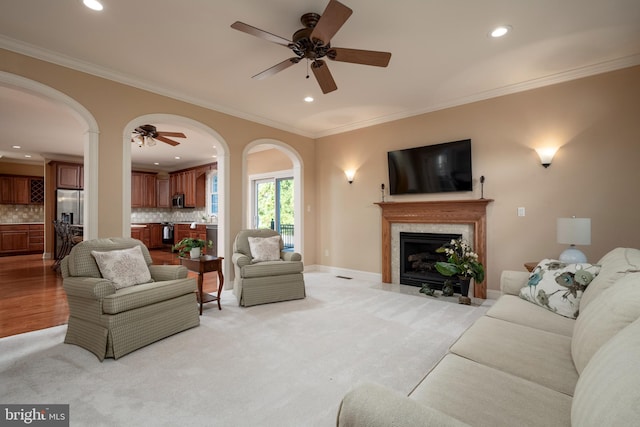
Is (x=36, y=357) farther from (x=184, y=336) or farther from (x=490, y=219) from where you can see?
(x=490, y=219)

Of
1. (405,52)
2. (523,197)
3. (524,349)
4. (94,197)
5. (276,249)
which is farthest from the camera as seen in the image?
(276,249)

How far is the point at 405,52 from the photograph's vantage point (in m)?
3.09

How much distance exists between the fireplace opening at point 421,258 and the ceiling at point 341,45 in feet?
6.61

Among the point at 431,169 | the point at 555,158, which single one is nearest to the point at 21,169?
the point at 431,169

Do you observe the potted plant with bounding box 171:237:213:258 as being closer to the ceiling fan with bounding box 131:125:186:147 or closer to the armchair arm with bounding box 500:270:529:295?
the ceiling fan with bounding box 131:125:186:147

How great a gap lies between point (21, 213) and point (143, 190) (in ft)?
10.8

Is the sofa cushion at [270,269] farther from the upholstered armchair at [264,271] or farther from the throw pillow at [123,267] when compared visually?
the throw pillow at [123,267]

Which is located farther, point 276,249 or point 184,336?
point 276,249

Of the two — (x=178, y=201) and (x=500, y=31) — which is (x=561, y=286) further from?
(x=178, y=201)

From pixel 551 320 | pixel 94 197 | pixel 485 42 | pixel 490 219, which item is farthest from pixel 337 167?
pixel 551 320

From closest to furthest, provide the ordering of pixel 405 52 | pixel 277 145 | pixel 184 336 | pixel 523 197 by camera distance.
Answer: pixel 184 336 → pixel 405 52 → pixel 523 197 → pixel 277 145

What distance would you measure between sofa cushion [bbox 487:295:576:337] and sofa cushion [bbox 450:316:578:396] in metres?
0.10

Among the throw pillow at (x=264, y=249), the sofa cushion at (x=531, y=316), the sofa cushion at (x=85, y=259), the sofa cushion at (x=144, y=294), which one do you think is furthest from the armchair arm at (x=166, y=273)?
the sofa cushion at (x=531, y=316)

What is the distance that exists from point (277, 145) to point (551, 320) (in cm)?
463
